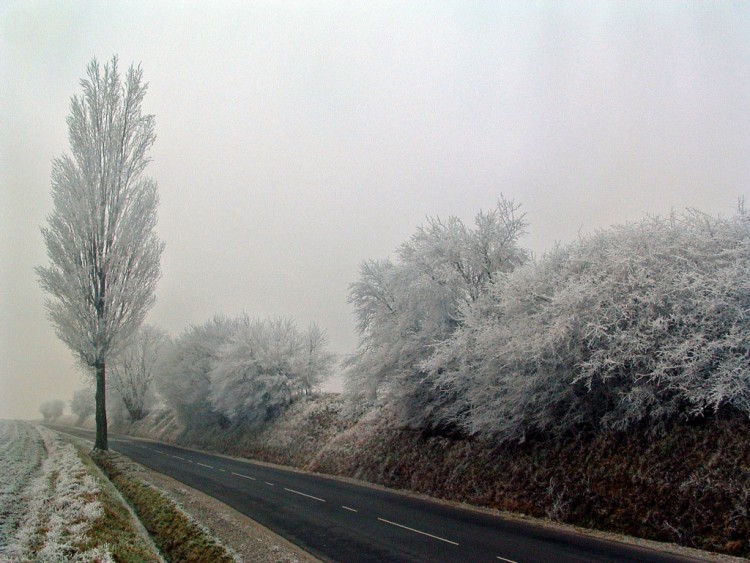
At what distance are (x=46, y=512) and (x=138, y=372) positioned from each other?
55750mm

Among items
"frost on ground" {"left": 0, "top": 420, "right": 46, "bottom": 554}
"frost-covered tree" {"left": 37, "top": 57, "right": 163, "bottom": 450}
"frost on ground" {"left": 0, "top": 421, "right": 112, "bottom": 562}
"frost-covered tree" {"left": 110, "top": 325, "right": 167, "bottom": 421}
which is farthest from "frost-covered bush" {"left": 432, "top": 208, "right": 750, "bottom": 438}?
"frost-covered tree" {"left": 110, "top": 325, "right": 167, "bottom": 421}

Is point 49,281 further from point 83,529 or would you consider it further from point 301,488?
point 83,529

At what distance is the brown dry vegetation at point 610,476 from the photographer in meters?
9.73

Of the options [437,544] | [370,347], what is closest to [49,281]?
[370,347]

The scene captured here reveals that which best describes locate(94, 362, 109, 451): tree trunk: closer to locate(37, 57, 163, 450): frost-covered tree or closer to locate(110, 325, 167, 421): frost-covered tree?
locate(37, 57, 163, 450): frost-covered tree

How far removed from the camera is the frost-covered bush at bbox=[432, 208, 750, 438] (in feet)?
36.0

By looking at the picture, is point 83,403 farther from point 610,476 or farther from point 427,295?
point 610,476

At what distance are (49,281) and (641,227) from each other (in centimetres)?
2641

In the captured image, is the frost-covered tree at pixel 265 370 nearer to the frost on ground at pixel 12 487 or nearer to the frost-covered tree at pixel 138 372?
the frost on ground at pixel 12 487

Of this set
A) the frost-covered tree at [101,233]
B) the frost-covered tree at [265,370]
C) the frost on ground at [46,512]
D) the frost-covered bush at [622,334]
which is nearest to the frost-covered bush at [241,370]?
the frost-covered tree at [265,370]

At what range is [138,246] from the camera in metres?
26.9

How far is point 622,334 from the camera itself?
1177 cm

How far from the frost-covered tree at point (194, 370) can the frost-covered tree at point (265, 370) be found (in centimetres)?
381

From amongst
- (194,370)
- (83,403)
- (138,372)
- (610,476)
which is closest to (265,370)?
(194,370)
